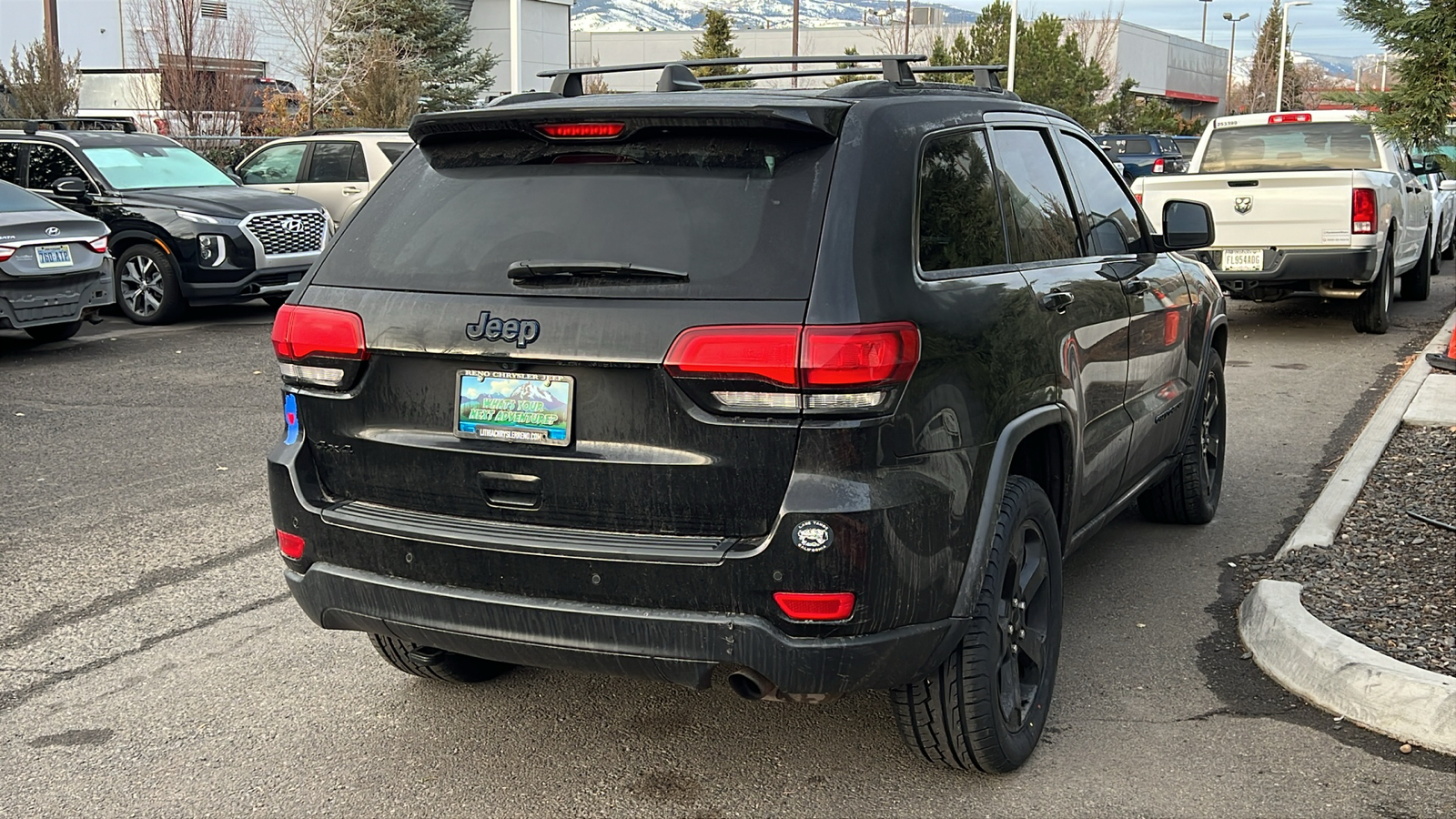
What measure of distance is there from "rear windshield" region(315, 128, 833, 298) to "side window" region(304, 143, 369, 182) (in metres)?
14.1

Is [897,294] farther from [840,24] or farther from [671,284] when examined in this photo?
[840,24]

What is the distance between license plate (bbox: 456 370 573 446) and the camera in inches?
132

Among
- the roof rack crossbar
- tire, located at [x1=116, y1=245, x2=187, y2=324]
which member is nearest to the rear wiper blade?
the roof rack crossbar

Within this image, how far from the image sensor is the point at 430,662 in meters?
4.34

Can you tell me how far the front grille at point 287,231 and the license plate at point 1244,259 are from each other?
869 cm

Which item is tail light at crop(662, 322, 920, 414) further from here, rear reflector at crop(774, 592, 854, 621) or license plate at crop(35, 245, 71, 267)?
license plate at crop(35, 245, 71, 267)

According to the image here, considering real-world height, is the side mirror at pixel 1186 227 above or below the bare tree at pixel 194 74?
below

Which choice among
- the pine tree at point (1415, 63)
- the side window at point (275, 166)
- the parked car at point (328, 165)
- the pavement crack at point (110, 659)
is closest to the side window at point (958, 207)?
the pavement crack at point (110, 659)

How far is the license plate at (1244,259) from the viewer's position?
471 inches

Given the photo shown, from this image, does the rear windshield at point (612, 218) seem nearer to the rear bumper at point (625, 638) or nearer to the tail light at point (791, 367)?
the tail light at point (791, 367)

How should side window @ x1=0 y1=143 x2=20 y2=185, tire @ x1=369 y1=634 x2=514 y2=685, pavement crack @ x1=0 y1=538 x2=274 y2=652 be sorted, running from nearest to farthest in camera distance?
tire @ x1=369 y1=634 x2=514 y2=685 → pavement crack @ x1=0 y1=538 x2=274 y2=652 → side window @ x1=0 y1=143 x2=20 y2=185

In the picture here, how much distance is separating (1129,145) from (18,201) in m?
26.3

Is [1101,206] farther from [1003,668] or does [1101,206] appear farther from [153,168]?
[153,168]

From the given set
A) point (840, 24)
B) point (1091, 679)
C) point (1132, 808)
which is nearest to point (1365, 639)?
point (1091, 679)
